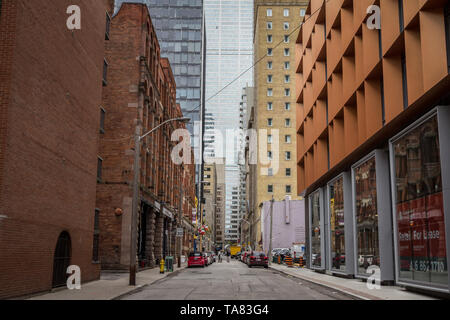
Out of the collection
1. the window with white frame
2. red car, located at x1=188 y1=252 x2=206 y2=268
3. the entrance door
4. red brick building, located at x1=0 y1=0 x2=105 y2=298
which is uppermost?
the window with white frame

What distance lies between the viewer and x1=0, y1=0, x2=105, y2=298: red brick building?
13.2m

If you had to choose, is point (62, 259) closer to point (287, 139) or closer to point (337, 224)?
point (337, 224)

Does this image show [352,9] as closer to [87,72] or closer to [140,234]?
[87,72]

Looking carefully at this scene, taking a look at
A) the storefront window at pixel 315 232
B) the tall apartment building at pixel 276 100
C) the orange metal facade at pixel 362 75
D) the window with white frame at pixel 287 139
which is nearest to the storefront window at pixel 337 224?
the orange metal facade at pixel 362 75

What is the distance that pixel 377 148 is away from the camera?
21484mm

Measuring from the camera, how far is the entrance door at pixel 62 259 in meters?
17.0

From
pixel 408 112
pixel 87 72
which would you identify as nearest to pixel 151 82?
pixel 87 72

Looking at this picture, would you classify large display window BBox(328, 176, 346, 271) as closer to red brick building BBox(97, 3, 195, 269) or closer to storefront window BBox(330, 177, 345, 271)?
storefront window BBox(330, 177, 345, 271)

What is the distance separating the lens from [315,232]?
34.9 metres

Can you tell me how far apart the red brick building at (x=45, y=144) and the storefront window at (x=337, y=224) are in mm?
14307

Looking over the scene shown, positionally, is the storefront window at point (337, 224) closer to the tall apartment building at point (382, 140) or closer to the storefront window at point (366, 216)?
the tall apartment building at point (382, 140)

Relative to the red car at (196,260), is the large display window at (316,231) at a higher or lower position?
higher

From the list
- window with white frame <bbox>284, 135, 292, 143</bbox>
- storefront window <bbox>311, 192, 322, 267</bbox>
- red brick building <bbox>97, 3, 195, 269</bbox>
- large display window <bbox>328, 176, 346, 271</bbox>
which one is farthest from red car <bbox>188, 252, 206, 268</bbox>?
window with white frame <bbox>284, 135, 292, 143</bbox>

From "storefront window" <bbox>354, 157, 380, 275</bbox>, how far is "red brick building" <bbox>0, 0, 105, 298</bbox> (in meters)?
13.1
